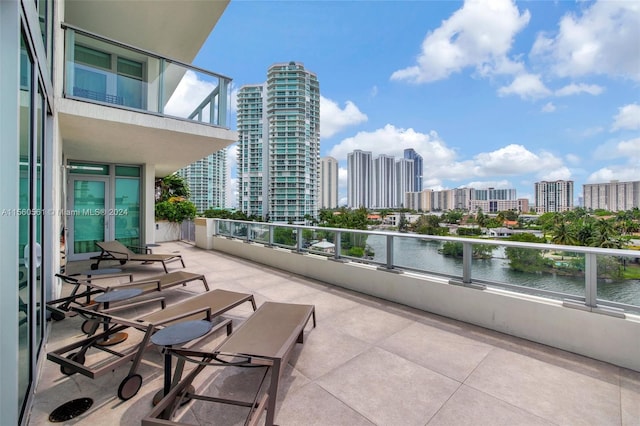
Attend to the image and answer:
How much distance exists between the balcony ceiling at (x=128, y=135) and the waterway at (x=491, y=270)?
16.1ft

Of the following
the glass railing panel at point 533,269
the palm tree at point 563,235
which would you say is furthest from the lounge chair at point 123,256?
the palm tree at point 563,235

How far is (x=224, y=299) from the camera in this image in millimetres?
4195

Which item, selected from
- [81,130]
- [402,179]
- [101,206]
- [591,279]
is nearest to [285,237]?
[81,130]

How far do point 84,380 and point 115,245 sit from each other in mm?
6204

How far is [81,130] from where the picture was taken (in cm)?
620

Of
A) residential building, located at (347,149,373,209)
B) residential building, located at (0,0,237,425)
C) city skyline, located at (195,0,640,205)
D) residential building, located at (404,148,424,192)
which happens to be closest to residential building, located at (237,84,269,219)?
city skyline, located at (195,0,640,205)

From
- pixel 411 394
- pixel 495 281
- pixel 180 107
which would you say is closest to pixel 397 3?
pixel 180 107

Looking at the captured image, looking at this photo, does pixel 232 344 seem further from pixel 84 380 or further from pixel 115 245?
pixel 115 245

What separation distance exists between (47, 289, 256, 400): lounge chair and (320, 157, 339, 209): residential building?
93.9m

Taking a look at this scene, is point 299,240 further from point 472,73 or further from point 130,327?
point 472,73

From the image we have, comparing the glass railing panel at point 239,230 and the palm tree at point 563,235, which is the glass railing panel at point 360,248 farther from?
the palm tree at point 563,235

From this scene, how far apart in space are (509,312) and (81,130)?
28.3 feet

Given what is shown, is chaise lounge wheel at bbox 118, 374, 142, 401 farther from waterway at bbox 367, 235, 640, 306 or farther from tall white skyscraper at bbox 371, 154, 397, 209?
tall white skyscraper at bbox 371, 154, 397, 209

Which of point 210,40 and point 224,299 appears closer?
point 224,299
